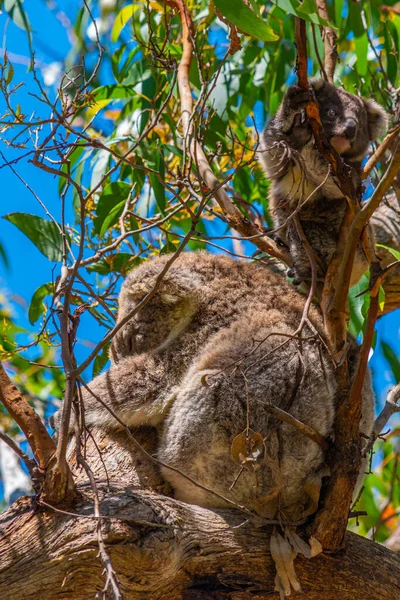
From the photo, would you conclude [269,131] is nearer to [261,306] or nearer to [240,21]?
[261,306]

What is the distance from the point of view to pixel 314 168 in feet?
12.4

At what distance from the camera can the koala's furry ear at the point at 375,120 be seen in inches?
167

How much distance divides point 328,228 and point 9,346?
170 cm

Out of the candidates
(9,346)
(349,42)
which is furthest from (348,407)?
(349,42)

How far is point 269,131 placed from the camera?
4.01 meters

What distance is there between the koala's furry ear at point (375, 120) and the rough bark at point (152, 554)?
93.7 inches

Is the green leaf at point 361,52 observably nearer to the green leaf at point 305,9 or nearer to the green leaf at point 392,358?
the green leaf at point 392,358

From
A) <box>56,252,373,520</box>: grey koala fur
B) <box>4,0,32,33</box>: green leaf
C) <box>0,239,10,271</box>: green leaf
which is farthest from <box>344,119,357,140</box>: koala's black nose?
<box>0,239,10,271</box>: green leaf

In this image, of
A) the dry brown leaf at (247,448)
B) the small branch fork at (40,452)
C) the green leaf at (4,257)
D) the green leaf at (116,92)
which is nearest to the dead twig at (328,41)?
the green leaf at (116,92)

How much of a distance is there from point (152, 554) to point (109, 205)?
7.19 feet

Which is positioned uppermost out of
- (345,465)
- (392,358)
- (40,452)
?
(392,358)

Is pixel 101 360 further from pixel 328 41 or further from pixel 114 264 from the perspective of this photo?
pixel 328 41

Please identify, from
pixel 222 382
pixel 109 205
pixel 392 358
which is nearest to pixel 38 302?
pixel 109 205

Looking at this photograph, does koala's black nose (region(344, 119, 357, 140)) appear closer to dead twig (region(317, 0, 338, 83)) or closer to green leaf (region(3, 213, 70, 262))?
dead twig (region(317, 0, 338, 83))
